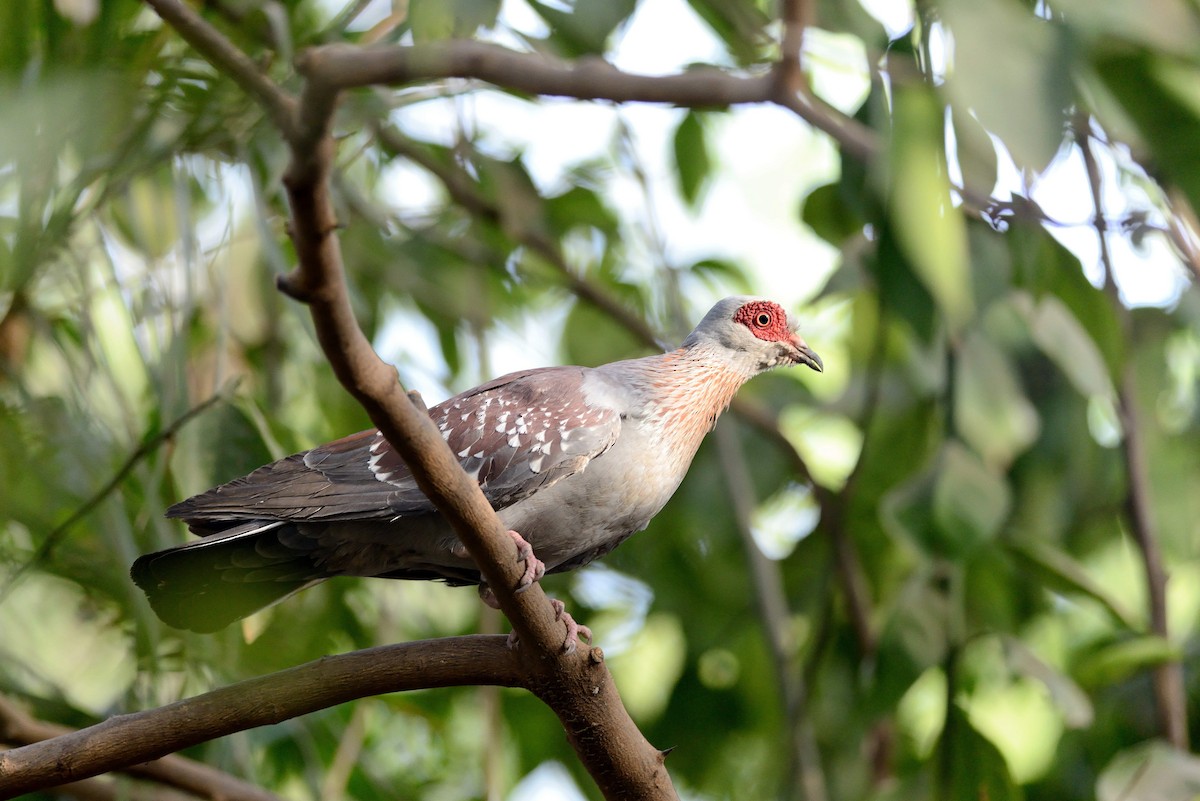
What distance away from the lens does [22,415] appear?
2.73 metres

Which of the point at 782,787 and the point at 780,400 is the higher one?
the point at 780,400

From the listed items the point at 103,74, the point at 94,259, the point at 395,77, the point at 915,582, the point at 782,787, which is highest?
the point at 395,77

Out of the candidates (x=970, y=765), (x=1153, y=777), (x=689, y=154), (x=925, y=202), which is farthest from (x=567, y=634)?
(x=689, y=154)

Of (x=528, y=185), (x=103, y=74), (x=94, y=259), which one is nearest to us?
(x=103, y=74)

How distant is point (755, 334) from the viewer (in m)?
2.88

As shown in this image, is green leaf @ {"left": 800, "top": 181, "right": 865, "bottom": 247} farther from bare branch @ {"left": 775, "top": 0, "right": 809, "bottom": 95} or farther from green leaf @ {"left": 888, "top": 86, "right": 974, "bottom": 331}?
bare branch @ {"left": 775, "top": 0, "right": 809, "bottom": 95}

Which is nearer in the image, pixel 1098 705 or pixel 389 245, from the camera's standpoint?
pixel 1098 705

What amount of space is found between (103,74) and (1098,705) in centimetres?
310

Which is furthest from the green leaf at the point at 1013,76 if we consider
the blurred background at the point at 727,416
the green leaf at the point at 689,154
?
the green leaf at the point at 689,154

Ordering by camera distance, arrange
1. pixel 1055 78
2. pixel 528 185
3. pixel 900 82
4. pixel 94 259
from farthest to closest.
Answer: pixel 528 185, pixel 94 259, pixel 900 82, pixel 1055 78

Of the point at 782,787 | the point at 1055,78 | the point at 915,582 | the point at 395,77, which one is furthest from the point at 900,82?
the point at 782,787

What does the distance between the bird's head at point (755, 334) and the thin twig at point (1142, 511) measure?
898 millimetres

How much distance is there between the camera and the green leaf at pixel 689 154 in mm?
4262

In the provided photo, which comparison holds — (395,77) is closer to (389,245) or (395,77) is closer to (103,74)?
(103,74)
